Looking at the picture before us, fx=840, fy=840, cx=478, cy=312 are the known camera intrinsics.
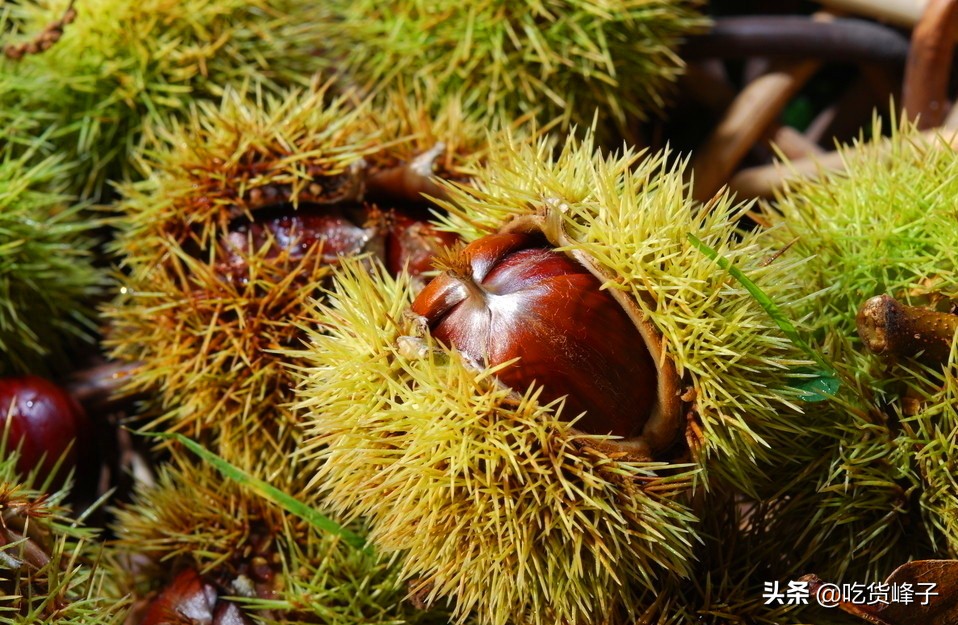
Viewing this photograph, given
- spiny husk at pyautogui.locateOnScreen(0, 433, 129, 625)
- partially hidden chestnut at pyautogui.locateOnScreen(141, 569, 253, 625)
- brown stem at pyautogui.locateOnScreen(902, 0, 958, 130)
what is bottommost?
partially hidden chestnut at pyautogui.locateOnScreen(141, 569, 253, 625)

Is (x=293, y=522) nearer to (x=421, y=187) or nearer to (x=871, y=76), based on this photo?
(x=421, y=187)

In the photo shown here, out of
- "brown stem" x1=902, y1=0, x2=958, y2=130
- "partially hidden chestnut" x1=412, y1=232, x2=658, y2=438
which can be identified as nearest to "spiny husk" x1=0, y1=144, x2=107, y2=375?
"partially hidden chestnut" x1=412, y1=232, x2=658, y2=438

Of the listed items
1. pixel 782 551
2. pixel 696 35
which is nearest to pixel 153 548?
pixel 782 551

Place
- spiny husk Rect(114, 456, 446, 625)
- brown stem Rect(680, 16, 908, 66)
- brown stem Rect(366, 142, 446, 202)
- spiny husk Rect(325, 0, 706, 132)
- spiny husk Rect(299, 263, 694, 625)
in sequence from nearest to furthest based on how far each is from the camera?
spiny husk Rect(299, 263, 694, 625)
spiny husk Rect(114, 456, 446, 625)
brown stem Rect(366, 142, 446, 202)
spiny husk Rect(325, 0, 706, 132)
brown stem Rect(680, 16, 908, 66)

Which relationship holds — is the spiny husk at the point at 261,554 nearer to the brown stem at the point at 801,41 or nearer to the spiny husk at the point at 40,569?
the spiny husk at the point at 40,569

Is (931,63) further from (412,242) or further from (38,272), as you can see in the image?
(38,272)

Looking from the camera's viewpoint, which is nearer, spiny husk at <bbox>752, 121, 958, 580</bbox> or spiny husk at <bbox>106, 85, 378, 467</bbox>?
spiny husk at <bbox>752, 121, 958, 580</bbox>

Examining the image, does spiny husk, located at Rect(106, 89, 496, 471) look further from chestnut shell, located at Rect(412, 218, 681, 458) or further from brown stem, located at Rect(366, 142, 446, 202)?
chestnut shell, located at Rect(412, 218, 681, 458)
